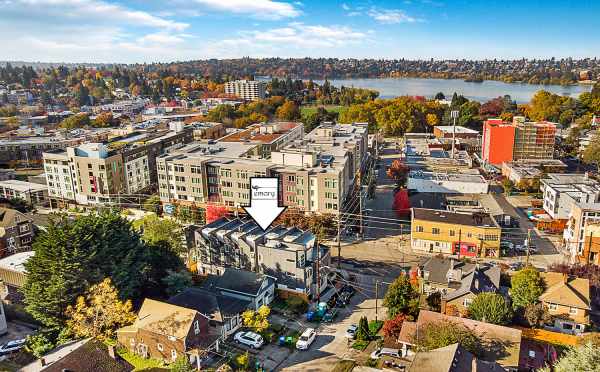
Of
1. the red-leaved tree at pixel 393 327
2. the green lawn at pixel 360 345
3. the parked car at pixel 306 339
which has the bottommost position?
the green lawn at pixel 360 345

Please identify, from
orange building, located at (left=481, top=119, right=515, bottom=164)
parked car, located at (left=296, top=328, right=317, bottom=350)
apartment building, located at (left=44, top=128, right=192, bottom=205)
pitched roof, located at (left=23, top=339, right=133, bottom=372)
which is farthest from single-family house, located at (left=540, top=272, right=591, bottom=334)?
apartment building, located at (left=44, top=128, right=192, bottom=205)

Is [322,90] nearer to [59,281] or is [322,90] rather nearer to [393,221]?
[393,221]

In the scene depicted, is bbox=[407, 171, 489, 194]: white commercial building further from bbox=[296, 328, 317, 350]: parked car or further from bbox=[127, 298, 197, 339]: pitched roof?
bbox=[127, 298, 197, 339]: pitched roof

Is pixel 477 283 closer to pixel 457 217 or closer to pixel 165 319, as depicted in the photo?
pixel 457 217

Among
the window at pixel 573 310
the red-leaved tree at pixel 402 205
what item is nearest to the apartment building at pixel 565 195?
the red-leaved tree at pixel 402 205

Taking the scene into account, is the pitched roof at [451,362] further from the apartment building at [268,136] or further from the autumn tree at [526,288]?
the apartment building at [268,136]

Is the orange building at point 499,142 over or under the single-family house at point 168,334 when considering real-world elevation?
over

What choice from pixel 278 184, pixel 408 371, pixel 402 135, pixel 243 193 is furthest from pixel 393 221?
pixel 402 135
